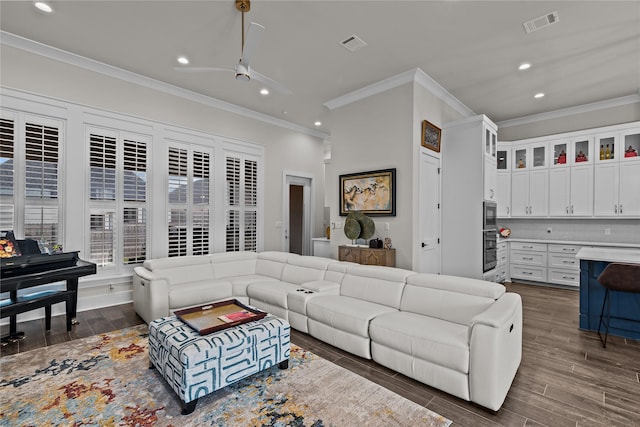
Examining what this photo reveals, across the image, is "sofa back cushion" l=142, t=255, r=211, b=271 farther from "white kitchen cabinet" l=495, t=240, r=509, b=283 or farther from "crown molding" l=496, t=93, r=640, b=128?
"crown molding" l=496, t=93, r=640, b=128

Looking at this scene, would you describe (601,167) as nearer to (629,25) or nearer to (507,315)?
(629,25)

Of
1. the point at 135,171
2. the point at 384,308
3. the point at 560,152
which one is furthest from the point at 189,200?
the point at 560,152

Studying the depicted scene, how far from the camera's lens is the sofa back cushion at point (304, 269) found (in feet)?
13.1

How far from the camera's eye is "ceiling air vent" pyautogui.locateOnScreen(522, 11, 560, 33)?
10.1 feet

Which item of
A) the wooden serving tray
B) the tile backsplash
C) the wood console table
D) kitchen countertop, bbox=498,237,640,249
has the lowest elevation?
the wooden serving tray

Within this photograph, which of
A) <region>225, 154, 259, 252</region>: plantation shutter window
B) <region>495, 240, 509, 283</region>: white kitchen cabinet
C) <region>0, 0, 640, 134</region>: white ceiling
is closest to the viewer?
<region>0, 0, 640, 134</region>: white ceiling

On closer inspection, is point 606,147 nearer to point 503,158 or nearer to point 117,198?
point 503,158

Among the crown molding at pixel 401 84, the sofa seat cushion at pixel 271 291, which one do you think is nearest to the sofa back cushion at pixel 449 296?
the sofa seat cushion at pixel 271 291

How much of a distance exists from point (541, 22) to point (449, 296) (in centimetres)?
300

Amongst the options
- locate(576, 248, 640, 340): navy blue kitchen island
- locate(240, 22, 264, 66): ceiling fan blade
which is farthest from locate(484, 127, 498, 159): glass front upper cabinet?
locate(240, 22, 264, 66): ceiling fan blade

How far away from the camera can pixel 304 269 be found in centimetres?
414

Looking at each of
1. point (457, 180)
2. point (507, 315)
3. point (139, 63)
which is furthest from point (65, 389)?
point (457, 180)

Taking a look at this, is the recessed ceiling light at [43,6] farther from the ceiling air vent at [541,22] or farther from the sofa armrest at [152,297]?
the ceiling air vent at [541,22]

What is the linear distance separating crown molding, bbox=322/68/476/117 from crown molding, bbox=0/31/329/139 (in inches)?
59.7
